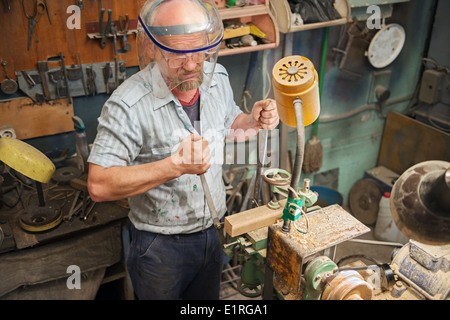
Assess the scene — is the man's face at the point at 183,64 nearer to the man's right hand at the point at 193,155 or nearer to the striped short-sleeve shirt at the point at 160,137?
the striped short-sleeve shirt at the point at 160,137

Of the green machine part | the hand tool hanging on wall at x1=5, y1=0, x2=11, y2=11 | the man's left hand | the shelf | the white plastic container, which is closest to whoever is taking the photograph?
the green machine part

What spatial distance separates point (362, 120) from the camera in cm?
379

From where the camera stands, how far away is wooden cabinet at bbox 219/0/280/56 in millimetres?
2436

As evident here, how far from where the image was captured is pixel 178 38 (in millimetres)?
1535

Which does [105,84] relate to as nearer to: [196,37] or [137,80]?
[137,80]

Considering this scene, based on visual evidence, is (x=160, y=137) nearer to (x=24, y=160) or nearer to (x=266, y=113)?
(x=266, y=113)

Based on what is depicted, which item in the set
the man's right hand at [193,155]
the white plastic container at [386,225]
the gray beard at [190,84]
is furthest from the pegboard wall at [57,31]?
the white plastic container at [386,225]

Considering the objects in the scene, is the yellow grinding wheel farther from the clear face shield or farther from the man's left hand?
the man's left hand

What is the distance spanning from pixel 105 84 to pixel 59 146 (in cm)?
49

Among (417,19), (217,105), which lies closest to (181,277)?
(217,105)

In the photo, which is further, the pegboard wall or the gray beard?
the pegboard wall

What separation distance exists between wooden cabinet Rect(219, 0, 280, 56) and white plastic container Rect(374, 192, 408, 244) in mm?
Result: 1739

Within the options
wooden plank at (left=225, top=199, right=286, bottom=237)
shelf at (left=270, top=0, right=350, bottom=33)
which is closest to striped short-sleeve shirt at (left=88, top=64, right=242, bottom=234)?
wooden plank at (left=225, top=199, right=286, bottom=237)

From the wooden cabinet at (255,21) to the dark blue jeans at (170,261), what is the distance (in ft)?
3.53
